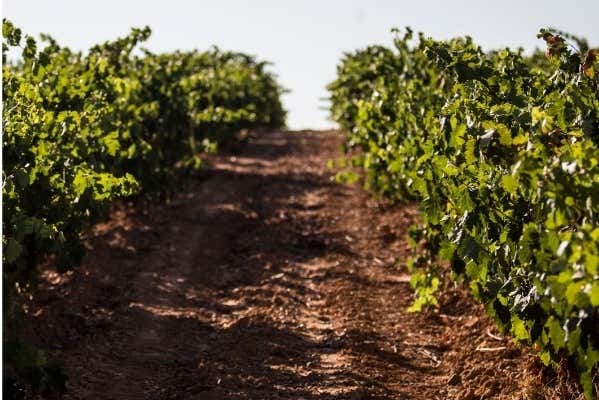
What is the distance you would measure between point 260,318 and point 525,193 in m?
A: 3.62

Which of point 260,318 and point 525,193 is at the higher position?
point 525,193

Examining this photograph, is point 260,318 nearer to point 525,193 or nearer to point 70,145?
point 70,145

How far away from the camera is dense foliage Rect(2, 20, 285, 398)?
5.81m

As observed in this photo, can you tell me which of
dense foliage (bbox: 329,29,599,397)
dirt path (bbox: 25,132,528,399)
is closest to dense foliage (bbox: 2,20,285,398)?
dirt path (bbox: 25,132,528,399)

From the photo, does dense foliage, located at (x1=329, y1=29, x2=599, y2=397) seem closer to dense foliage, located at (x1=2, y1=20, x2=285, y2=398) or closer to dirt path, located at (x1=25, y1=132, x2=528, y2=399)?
dirt path, located at (x1=25, y1=132, x2=528, y2=399)

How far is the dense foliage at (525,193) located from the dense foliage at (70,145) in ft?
8.19

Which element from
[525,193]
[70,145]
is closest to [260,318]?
[70,145]

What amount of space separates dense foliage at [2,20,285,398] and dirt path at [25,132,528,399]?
707 mm

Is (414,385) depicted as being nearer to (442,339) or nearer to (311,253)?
(442,339)

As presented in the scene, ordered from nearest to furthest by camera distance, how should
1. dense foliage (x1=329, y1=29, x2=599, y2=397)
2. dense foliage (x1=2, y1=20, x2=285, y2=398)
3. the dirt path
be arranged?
1. dense foliage (x1=329, y1=29, x2=599, y2=397)
2. dense foliage (x1=2, y1=20, x2=285, y2=398)
3. the dirt path

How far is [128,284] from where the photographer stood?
9609 mm

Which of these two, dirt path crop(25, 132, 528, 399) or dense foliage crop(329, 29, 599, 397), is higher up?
dense foliage crop(329, 29, 599, 397)

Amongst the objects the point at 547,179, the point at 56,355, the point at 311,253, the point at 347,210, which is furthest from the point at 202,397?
the point at 347,210

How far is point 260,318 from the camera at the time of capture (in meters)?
8.40
